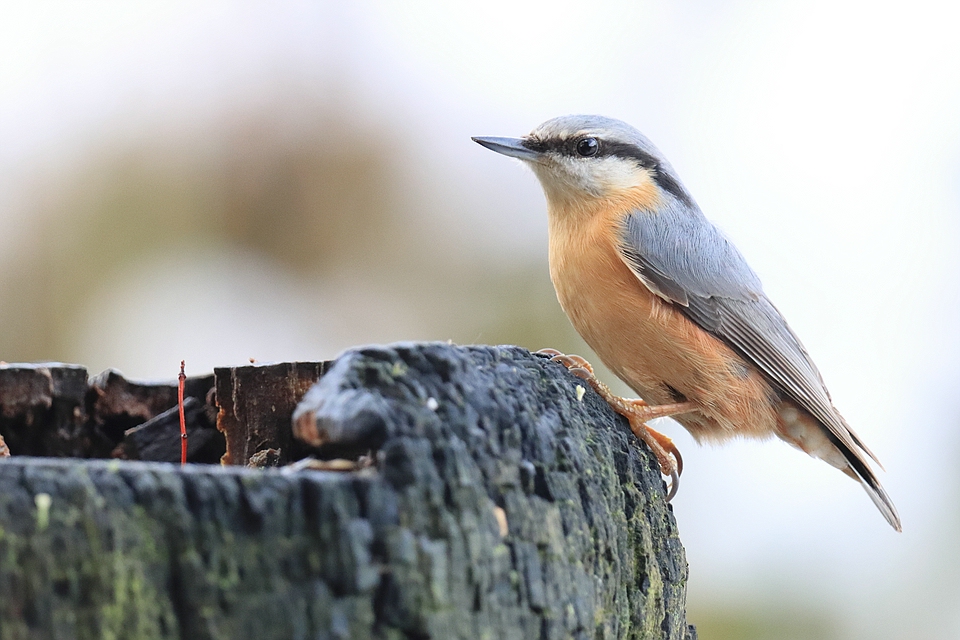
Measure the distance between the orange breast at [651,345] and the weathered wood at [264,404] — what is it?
3.35 feet

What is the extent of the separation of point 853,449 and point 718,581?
5.23 ft

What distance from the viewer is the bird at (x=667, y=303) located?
2.56 m

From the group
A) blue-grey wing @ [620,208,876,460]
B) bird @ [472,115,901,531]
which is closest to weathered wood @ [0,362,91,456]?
bird @ [472,115,901,531]

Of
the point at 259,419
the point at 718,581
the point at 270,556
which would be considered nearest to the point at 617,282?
the point at 259,419

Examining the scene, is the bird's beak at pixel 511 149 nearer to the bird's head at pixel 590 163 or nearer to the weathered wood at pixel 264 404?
the bird's head at pixel 590 163

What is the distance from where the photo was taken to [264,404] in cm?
183

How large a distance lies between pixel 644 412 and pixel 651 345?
0.87 feet

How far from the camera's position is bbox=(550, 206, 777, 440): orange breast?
2535 mm

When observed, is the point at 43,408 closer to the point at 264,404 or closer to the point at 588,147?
the point at 264,404

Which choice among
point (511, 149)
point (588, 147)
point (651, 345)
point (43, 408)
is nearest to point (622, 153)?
point (588, 147)

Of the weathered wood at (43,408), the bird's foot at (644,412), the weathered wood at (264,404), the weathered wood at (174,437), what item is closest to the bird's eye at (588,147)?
the bird's foot at (644,412)

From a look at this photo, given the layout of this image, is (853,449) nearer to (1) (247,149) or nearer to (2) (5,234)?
(1) (247,149)

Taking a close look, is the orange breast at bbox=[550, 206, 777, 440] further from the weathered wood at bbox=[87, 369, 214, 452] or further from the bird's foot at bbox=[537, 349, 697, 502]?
the weathered wood at bbox=[87, 369, 214, 452]

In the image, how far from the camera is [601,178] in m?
2.98
